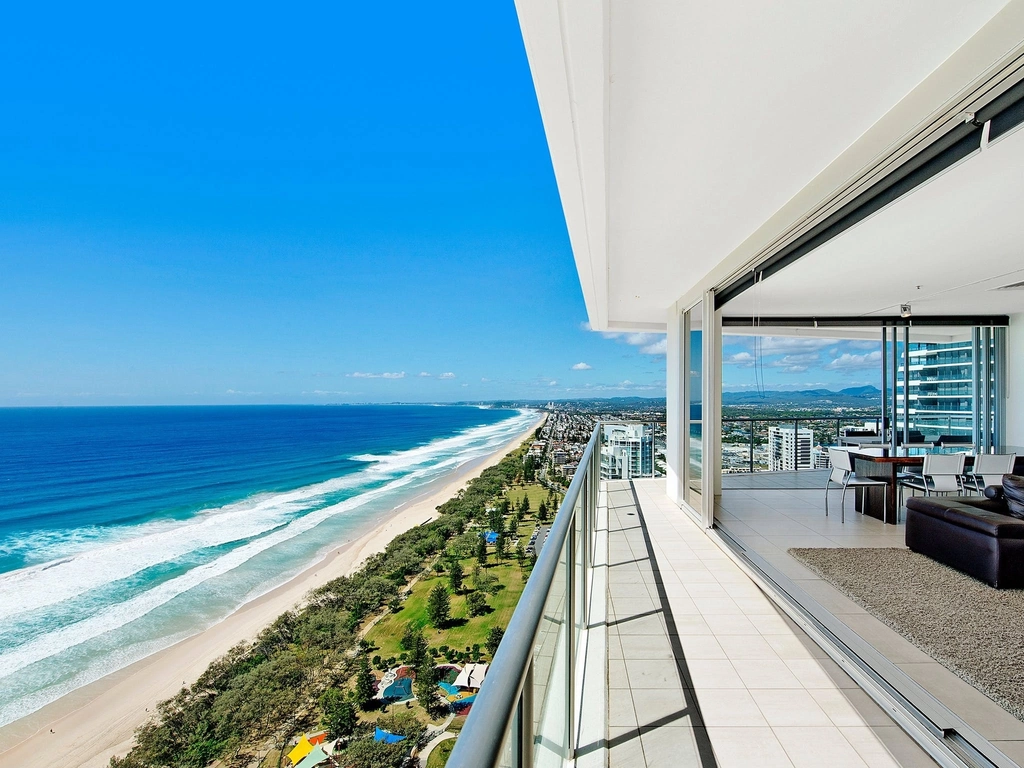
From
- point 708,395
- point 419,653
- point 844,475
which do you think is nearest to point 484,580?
point 419,653

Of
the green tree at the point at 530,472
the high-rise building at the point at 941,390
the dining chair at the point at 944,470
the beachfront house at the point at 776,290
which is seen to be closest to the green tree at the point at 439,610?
the green tree at the point at 530,472

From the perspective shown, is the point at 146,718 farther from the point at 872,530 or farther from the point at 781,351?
the point at 781,351

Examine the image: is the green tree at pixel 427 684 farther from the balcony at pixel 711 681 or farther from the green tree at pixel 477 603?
the balcony at pixel 711 681

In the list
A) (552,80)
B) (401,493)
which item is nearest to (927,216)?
(552,80)

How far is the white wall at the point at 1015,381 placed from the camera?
7082mm

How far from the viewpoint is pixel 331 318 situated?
4919 cm

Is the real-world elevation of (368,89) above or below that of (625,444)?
above

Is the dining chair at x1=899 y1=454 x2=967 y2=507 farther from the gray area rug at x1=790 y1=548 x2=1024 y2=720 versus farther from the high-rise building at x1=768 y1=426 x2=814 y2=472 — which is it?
the high-rise building at x1=768 y1=426 x2=814 y2=472

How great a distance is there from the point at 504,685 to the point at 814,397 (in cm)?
997

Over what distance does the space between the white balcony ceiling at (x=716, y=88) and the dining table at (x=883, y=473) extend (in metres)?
3.83

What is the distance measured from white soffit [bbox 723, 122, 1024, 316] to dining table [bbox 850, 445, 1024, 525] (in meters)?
1.85

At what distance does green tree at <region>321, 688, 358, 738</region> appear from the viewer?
385 inches

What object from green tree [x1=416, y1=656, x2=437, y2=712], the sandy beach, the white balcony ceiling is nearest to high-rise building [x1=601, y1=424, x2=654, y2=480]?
green tree [x1=416, y1=656, x2=437, y2=712]

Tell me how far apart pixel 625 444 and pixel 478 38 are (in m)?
22.9
